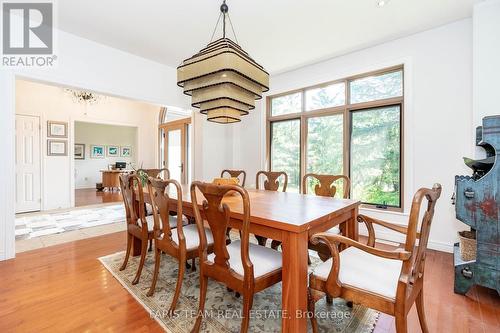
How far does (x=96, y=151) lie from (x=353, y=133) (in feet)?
30.0

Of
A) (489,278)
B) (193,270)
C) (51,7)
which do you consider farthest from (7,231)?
(489,278)

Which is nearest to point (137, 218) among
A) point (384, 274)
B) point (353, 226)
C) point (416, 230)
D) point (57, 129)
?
point (353, 226)

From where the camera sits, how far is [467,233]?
2.22m

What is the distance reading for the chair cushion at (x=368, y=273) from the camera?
3.96ft

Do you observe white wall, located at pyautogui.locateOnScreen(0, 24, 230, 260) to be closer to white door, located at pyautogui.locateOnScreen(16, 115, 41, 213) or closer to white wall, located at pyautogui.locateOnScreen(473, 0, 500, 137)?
white door, located at pyautogui.locateOnScreen(16, 115, 41, 213)

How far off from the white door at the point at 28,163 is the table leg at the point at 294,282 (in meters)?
6.02

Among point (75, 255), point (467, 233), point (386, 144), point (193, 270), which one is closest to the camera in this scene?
point (467, 233)

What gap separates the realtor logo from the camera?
8.60 ft

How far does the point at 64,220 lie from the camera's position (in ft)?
14.3

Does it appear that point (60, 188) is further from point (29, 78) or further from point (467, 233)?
point (467, 233)

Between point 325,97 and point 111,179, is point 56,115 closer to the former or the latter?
point 111,179

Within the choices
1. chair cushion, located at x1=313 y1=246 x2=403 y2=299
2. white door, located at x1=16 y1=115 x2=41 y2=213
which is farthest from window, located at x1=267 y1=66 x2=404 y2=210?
white door, located at x1=16 y1=115 x2=41 y2=213

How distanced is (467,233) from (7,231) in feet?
15.8

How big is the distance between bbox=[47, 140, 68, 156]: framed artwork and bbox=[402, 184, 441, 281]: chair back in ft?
22.1
